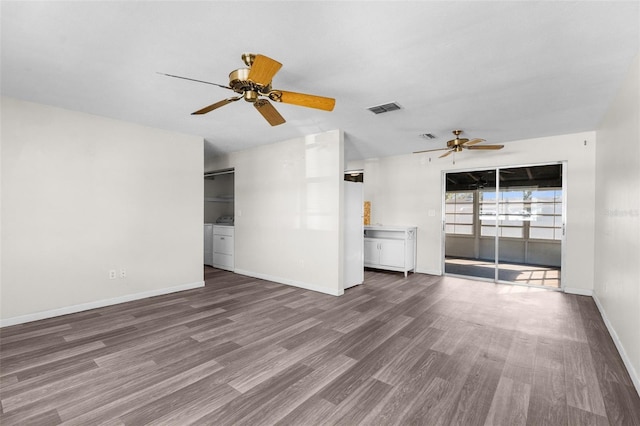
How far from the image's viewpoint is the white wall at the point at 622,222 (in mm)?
2244

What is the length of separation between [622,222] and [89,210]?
5.74 metres


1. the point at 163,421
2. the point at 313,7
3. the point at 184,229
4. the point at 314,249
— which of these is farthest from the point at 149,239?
the point at 313,7

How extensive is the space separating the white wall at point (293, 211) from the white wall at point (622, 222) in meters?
2.99

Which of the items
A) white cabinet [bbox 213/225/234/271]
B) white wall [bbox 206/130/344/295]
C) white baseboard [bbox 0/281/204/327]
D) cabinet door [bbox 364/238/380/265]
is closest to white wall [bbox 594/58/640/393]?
white wall [bbox 206/130/344/295]

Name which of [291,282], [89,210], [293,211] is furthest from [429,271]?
[89,210]

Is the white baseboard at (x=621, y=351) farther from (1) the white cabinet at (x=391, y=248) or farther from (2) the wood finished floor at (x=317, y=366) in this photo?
(1) the white cabinet at (x=391, y=248)

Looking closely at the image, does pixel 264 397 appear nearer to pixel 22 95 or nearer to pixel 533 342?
pixel 533 342

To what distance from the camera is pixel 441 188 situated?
588 centimetres

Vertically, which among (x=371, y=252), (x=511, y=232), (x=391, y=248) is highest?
(x=511, y=232)

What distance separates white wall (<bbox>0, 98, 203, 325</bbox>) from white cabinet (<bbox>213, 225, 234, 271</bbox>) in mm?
1256

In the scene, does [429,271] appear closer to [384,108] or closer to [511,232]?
[511,232]

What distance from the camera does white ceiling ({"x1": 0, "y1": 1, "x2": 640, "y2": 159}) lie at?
181 centimetres

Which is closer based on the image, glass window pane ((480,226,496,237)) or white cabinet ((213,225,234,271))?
glass window pane ((480,226,496,237))

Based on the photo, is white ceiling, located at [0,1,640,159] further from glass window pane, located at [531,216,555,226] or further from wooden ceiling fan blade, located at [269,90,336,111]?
glass window pane, located at [531,216,555,226]
